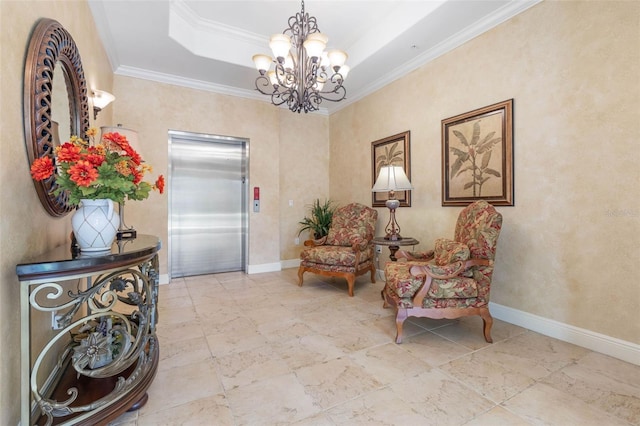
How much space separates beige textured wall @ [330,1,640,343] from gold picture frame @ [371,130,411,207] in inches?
28.4

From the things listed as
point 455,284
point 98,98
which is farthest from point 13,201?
point 455,284

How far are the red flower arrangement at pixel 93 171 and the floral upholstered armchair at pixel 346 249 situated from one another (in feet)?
8.59

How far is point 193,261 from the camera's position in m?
4.55

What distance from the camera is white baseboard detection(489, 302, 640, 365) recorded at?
208 cm

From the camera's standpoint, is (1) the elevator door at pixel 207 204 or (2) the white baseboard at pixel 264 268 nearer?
(1) the elevator door at pixel 207 204

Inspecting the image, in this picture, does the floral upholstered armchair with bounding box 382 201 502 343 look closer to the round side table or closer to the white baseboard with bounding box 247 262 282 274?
the round side table

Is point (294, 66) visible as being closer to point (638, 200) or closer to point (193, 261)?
point (638, 200)

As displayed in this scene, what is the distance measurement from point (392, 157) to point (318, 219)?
1701 millimetres

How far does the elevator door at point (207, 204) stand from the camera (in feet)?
14.4

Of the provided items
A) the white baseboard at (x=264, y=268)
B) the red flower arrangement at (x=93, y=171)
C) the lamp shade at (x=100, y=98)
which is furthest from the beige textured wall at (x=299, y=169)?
the red flower arrangement at (x=93, y=171)

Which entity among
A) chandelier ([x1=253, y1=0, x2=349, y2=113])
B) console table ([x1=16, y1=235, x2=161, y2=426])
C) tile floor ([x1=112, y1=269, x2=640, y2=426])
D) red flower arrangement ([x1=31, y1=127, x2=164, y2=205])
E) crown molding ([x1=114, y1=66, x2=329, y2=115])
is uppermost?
crown molding ([x1=114, y1=66, x2=329, y2=115])

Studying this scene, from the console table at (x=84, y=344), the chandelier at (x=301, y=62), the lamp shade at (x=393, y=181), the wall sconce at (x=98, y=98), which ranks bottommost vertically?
the console table at (x=84, y=344)

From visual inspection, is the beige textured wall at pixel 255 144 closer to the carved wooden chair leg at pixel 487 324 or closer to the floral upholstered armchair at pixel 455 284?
the floral upholstered armchair at pixel 455 284

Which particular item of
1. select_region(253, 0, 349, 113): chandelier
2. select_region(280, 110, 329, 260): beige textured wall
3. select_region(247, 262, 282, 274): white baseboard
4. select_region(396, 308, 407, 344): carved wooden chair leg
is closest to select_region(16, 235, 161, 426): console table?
select_region(396, 308, 407, 344): carved wooden chair leg
